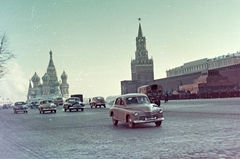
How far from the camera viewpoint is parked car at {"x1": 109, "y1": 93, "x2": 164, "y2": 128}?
14.0 meters

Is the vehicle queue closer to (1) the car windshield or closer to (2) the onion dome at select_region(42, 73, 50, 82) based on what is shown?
(1) the car windshield

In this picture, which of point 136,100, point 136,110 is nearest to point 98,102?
point 136,100

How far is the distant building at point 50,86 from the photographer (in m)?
163

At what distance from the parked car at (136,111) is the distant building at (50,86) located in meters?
146

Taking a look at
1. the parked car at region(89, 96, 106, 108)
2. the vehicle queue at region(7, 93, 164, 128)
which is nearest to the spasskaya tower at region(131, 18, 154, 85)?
the parked car at region(89, 96, 106, 108)

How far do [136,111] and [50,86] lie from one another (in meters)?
154

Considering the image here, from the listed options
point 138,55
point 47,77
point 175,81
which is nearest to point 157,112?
point 175,81

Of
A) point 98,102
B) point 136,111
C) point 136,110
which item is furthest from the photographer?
point 98,102

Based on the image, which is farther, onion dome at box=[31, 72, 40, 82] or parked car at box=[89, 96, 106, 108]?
onion dome at box=[31, 72, 40, 82]

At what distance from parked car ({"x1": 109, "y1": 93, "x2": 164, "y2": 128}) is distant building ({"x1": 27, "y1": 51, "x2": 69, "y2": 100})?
479 ft

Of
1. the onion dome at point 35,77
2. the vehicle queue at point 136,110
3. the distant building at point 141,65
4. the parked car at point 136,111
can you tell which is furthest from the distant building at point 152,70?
the parked car at point 136,111

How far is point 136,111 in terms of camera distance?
14047mm

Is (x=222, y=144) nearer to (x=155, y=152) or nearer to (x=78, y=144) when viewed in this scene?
(x=155, y=152)

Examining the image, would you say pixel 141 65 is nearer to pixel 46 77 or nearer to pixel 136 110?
pixel 46 77
